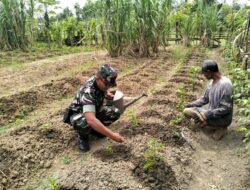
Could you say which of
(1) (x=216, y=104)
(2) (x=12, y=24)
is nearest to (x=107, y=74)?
(1) (x=216, y=104)

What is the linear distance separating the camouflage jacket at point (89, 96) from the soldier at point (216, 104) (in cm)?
118

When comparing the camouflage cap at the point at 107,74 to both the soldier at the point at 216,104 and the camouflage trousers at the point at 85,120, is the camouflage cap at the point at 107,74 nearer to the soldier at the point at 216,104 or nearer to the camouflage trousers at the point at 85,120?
the camouflage trousers at the point at 85,120

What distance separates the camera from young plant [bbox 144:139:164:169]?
96.6 inches

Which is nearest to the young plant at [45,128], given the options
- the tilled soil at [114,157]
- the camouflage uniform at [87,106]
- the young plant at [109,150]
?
the tilled soil at [114,157]

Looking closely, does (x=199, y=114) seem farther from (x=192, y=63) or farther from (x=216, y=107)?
(x=192, y=63)

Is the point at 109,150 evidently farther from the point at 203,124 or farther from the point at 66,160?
the point at 203,124

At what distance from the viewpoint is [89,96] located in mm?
2654

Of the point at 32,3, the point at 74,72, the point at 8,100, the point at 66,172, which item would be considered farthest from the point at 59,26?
the point at 66,172

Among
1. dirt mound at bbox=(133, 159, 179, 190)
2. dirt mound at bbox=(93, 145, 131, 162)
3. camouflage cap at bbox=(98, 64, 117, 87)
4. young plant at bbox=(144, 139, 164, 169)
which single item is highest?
camouflage cap at bbox=(98, 64, 117, 87)

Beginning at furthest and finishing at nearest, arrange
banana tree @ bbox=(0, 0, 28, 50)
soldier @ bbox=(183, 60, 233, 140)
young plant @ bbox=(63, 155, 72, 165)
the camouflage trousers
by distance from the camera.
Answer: banana tree @ bbox=(0, 0, 28, 50) < soldier @ bbox=(183, 60, 233, 140) < the camouflage trousers < young plant @ bbox=(63, 155, 72, 165)

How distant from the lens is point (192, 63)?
23.9ft

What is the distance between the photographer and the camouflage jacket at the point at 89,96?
8.48ft

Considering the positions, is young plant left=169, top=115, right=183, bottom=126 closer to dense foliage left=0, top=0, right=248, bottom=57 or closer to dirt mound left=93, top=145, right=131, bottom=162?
dirt mound left=93, top=145, right=131, bottom=162

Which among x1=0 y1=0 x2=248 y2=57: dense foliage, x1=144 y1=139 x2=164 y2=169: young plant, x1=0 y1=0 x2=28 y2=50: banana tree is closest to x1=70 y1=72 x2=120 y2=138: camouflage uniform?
x1=144 y1=139 x2=164 y2=169: young plant
